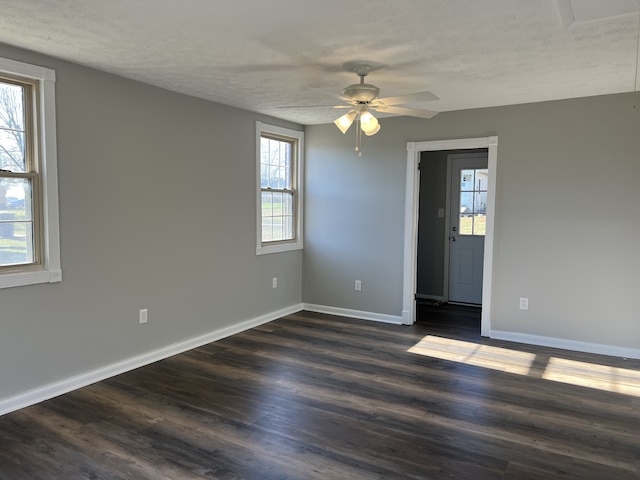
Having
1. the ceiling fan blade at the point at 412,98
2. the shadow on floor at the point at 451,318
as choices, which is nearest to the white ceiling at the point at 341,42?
the ceiling fan blade at the point at 412,98

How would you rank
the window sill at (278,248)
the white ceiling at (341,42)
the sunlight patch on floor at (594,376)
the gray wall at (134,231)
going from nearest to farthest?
the white ceiling at (341,42)
the gray wall at (134,231)
the sunlight patch on floor at (594,376)
the window sill at (278,248)

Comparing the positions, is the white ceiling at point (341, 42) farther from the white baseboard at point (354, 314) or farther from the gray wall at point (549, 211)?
the white baseboard at point (354, 314)

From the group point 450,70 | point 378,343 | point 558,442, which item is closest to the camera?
point 558,442

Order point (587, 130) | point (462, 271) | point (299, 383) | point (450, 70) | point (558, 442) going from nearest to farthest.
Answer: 1. point (558, 442)
2. point (450, 70)
3. point (299, 383)
4. point (587, 130)
5. point (462, 271)

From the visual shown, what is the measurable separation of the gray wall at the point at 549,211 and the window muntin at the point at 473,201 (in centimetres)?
163

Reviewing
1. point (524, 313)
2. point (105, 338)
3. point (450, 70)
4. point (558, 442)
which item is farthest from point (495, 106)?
point (105, 338)

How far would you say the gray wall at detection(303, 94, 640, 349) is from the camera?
4.26 meters

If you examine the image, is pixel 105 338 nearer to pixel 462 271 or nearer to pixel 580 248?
pixel 580 248

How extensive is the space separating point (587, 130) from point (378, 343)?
2833 millimetres

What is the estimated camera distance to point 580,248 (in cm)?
444

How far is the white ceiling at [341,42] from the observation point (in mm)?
2352

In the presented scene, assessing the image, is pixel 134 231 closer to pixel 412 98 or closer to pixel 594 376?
pixel 412 98

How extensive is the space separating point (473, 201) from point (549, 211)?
1.97 metres

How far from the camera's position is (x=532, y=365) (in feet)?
13.4
